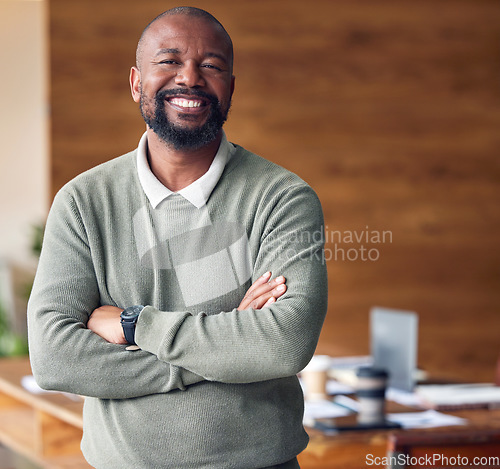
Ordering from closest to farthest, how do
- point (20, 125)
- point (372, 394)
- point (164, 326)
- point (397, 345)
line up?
point (164, 326), point (372, 394), point (397, 345), point (20, 125)

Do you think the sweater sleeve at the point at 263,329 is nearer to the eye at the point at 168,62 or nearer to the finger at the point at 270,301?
the finger at the point at 270,301

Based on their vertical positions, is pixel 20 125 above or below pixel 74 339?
above

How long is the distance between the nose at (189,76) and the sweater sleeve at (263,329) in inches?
11.2

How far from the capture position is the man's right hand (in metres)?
1.38

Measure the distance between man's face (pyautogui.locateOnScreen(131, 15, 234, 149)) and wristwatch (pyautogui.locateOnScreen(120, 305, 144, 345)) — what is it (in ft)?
1.11

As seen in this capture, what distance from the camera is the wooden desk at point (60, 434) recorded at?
7.22ft

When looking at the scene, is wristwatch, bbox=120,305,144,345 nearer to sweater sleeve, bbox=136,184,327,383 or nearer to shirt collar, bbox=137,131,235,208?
sweater sleeve, bbox=136,184,327,383

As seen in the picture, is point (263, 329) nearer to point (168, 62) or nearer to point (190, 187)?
point (190, 187)

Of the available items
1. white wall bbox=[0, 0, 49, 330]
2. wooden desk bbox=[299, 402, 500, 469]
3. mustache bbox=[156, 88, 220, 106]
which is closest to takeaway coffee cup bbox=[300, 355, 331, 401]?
wooden desk bbox=[299, 402, 500, 469]

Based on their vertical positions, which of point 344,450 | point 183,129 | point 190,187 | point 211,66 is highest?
point 211,66

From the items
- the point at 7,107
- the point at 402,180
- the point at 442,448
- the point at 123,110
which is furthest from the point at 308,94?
the point at 442,448

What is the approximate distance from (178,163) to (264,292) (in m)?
0.33

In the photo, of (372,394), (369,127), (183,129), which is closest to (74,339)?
(183,129)

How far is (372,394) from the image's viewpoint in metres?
2.34
